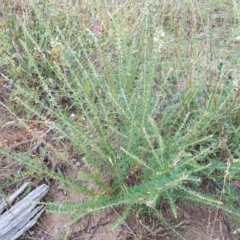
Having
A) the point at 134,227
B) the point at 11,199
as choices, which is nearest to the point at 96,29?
the point at 11,199

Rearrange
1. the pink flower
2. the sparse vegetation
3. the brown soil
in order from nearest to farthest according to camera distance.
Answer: the sparse vegetation, the brown soil, the pink flower

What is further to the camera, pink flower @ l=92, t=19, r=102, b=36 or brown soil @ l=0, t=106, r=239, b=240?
pink flower @ l=92, t=19, r=102, b=36

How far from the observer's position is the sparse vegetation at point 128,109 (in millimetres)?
1755

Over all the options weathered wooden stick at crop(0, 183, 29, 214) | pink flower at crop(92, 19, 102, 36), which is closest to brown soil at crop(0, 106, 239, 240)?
weathered wooden stick at crop(0, 183, 29, 214)

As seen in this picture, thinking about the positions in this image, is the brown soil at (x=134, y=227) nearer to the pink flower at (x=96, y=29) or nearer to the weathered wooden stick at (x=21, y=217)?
the weathered wooden stick at (x=21, y=217)

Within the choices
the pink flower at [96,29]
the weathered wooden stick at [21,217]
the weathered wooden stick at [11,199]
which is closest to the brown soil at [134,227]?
the weathered wooden stick at [21,217]

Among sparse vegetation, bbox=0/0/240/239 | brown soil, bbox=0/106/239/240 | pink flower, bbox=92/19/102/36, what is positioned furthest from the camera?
pink flower, bbox=92/19/102/36

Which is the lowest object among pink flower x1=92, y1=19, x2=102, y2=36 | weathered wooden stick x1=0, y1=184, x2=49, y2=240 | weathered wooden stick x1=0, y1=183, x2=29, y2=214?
weathered wooden stick x1=0, y1=184, x2=49, y2=240

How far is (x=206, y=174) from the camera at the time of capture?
1.95m

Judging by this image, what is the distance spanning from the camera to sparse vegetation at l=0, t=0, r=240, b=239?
5.76 ft

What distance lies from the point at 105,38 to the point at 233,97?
1.07 meters

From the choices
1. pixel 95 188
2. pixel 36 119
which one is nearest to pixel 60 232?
pixel 95 188

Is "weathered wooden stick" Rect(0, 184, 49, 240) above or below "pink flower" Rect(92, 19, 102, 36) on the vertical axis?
below

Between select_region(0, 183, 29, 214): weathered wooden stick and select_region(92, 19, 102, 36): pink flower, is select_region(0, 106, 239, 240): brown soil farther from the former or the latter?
select_region(92, 19, 102, 36): pink flower
